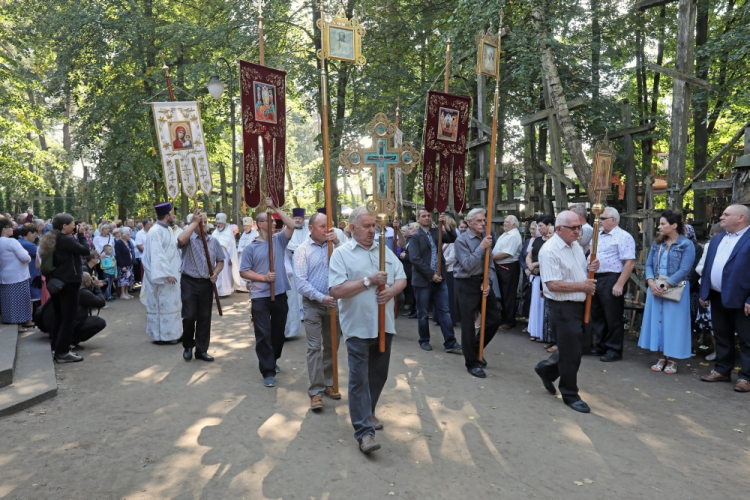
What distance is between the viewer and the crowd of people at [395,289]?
193 inches

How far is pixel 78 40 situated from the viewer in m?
18.6

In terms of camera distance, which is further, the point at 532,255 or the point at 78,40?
the point at 78,40

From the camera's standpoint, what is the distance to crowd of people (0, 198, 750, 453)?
4.89 metres

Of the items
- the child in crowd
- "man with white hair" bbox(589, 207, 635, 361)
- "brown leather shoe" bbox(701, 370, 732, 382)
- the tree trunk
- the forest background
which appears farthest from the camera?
the child in crowd

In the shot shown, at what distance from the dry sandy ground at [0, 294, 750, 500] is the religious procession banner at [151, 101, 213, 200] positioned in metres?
2.50

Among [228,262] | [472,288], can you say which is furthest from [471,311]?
[228,262]

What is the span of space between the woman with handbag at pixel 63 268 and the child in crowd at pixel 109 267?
665cm

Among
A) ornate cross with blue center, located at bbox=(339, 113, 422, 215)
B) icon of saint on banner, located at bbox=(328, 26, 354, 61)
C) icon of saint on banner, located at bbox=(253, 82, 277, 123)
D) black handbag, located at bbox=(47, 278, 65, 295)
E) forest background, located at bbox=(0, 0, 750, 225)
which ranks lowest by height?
black handbag, located at bbox=(47, 278, 65, 295)

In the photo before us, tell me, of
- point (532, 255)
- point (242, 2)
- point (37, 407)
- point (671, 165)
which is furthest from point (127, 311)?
point (671, 165)

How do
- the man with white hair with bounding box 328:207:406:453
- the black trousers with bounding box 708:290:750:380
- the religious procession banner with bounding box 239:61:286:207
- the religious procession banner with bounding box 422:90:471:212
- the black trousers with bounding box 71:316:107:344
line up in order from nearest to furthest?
the man with white hair with bounding box 328:207:406:453
the religious procession banner with bounding box 239:61:286:207
the black trousers with bounding box 708:290:750:380
the black trousers with bounding box 71:316:107:344
the religious procession banner with bounding box 422:90:471:212

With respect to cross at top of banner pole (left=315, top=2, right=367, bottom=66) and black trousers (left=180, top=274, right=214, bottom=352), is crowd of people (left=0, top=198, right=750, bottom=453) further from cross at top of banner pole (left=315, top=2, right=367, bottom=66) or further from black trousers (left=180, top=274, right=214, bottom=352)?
cross at top of banner pole (left=315, top=2, right=367, bottom=66)

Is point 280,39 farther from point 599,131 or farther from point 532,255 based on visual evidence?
point 532,255

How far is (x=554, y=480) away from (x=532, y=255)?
546 centimetres

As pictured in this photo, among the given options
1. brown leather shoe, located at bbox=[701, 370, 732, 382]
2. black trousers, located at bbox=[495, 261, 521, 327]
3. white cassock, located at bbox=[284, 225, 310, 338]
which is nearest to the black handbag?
white cassock, located at bbox=[284, 225, 310, 338]
